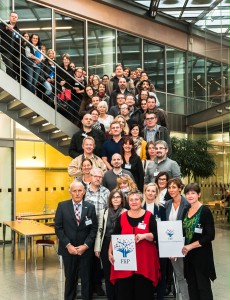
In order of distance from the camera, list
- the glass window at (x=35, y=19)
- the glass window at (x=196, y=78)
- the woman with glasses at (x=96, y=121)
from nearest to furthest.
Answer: the woman with glasses at (x=96, y=121) < the glass window at (x=35, y=19) < the glass window at (x=196, y=78)

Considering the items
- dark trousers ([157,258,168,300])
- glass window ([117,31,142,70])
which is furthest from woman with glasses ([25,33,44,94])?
glass window ([117,31,142,70])

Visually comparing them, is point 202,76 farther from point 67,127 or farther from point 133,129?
point 133,129

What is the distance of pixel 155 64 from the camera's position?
2002 centimetres

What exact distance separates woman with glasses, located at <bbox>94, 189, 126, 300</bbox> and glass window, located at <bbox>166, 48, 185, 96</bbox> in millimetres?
14354

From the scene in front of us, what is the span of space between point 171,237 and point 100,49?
12779 mm

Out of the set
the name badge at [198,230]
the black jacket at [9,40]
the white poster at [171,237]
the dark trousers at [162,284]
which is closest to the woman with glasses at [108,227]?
the dark trousers at [162,284]

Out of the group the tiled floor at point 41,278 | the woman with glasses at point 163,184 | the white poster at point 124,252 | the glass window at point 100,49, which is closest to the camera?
the white poster at point 124,252

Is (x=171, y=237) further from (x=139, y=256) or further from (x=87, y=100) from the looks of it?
(x=87, y=100)

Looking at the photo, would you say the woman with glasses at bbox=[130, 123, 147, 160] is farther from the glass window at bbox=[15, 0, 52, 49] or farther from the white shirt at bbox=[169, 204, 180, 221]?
the glass window at bbox=[15, 0, 52, 49]

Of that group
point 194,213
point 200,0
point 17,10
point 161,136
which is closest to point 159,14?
point 200,0

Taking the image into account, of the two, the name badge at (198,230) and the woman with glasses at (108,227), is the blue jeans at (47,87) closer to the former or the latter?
the woman with glasses at (108,227)

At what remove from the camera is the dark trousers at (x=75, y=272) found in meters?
6.51

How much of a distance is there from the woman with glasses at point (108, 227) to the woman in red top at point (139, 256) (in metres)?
0.51

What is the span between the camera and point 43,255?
1204cm
